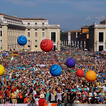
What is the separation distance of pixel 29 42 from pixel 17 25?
5656mm

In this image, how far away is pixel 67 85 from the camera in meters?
19.0

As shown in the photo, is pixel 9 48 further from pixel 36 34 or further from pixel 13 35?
pixel 36 34

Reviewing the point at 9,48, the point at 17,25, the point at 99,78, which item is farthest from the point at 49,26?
the point at 99,78

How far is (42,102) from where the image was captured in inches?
550

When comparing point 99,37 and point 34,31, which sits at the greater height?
point 34,31

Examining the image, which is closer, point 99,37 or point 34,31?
point 34,31

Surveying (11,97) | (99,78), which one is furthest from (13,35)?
(11,97)

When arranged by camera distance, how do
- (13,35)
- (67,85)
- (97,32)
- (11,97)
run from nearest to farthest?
(11,97)
(67,85)
(13,35)
(97,32)

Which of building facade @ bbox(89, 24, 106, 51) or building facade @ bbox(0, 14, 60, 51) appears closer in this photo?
building facade @ bbox(0, 14, 60, 51)

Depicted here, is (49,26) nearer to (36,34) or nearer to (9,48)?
(36,34)

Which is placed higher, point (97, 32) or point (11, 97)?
point (97, 32)

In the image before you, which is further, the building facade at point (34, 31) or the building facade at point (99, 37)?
the building facade at point (99, 37)

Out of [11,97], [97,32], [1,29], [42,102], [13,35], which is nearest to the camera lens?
[42,102]

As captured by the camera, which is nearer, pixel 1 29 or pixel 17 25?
pixel 1 29
